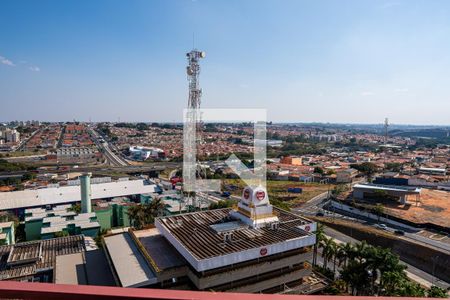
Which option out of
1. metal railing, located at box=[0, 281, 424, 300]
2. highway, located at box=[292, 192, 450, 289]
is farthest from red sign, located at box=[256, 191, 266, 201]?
metal railing, located at box=[0, 281, 424, 300]

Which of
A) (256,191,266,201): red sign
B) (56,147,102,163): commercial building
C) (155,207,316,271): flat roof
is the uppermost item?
(256,191,266,201): red sign

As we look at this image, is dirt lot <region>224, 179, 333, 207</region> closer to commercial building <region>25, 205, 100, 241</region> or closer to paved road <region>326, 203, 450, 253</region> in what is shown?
paved road <region>326, 203, 450, 253</region>

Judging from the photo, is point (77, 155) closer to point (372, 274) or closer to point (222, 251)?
point (222, 251)

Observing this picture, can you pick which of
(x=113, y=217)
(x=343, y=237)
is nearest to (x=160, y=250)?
(x=113, y=217)

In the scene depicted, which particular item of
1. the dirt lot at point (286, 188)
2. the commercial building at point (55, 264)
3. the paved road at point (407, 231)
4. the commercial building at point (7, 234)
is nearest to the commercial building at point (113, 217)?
the commercial building at point (7, 234)

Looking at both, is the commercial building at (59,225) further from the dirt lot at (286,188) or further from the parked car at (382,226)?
the parked car at (382,226)

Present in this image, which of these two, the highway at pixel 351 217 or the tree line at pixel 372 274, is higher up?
the tree line at pixel 372 274
